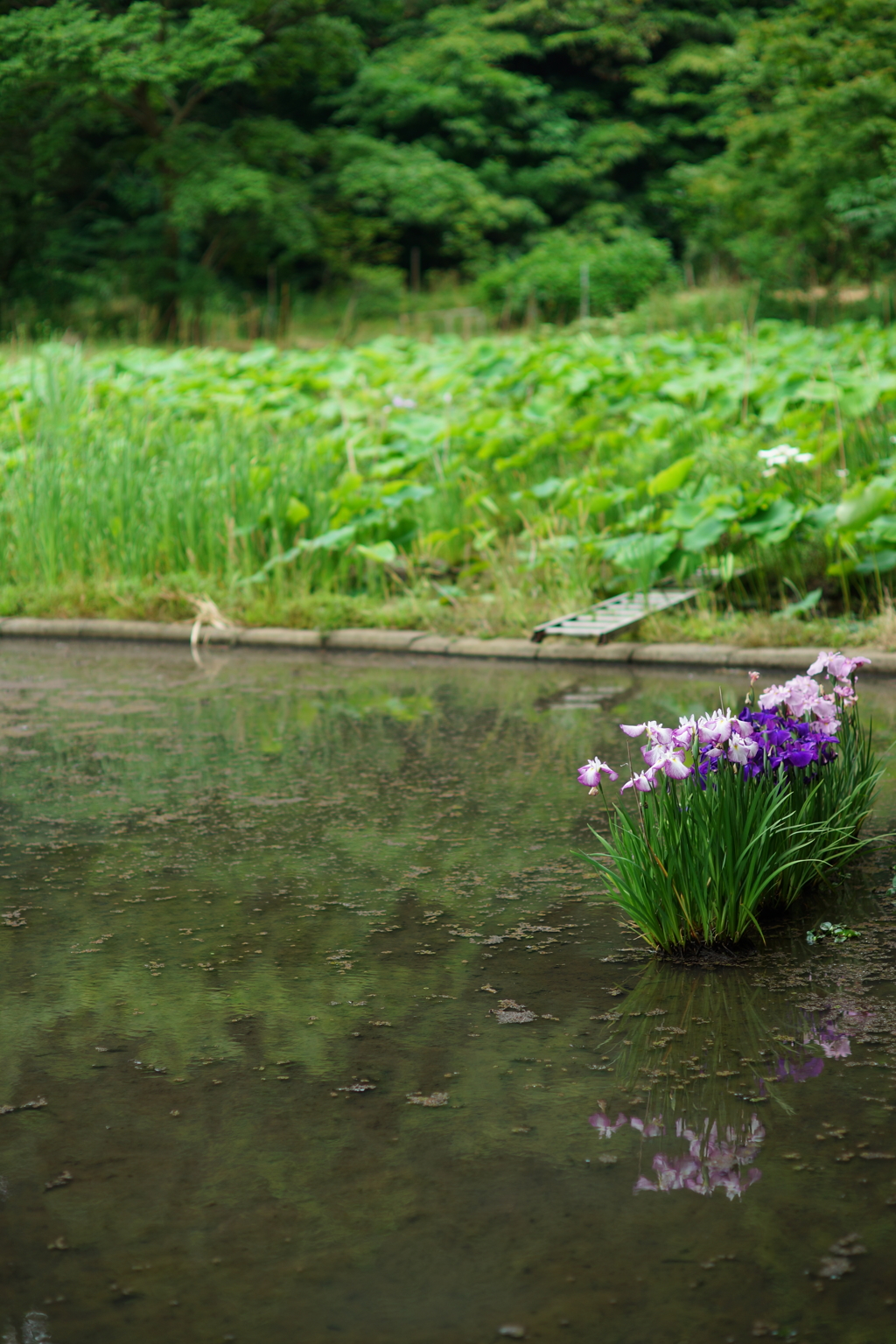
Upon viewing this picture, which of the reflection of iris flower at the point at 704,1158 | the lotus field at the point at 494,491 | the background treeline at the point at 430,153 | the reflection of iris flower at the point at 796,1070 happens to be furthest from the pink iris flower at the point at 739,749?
the background treeline at the point at 430,153

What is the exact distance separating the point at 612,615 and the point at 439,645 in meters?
1.01

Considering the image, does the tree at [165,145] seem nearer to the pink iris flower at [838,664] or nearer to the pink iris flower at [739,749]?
the pink iris flower at [838,664]

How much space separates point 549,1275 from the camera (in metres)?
2.38

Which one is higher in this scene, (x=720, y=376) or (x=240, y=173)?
(x=240, y=173)

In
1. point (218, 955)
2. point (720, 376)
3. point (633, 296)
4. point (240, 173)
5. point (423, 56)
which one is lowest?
point (218, 955)

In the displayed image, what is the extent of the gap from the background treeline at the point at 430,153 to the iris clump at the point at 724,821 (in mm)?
22521

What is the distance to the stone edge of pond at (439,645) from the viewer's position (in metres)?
7.73

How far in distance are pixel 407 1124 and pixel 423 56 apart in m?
41.4

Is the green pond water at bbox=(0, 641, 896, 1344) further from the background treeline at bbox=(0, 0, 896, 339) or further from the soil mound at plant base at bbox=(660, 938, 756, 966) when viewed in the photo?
the background treeline at bbox=(0, 0, 896, 339)

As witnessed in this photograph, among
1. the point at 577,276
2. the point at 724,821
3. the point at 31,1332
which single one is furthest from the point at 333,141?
the point at 31,1332

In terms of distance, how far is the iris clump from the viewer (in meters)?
3.81

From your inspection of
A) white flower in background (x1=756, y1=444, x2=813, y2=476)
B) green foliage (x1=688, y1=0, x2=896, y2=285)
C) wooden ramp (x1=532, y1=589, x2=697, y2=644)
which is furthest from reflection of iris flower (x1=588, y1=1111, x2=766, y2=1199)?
green foliage (x1=688, y1=0, x2=896, y2=285)

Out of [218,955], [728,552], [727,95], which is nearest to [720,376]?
[728,552]

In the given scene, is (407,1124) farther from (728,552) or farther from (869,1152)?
(728,552)
